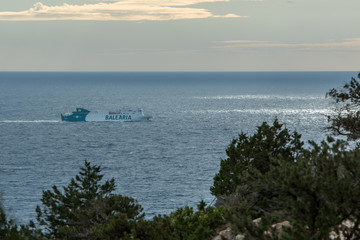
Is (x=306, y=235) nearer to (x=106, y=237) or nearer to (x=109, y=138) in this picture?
(x=106, y=237)

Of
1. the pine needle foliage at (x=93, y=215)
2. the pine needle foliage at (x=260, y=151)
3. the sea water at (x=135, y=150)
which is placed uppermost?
the pine needle foliage at (x=260, y=151)

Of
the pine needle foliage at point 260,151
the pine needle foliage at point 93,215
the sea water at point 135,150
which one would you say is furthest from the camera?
the sea water at point 135,150

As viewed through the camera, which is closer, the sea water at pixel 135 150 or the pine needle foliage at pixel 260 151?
the pine needle foliage at pixel 260 151

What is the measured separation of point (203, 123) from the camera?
140125 mm

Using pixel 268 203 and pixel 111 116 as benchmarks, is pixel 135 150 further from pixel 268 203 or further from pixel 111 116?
pixel 268 203

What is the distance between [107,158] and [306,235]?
80151 mm

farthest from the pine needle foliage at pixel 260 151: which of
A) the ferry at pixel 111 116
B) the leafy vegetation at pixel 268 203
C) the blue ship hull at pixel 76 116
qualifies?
the blue ship hull at pixel 76 116

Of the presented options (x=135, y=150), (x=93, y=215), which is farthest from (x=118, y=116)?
(x=93, y=215)

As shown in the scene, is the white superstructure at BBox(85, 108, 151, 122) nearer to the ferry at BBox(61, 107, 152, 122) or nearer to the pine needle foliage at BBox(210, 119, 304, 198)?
the ferry at BBox(61, 107, 152, 122)

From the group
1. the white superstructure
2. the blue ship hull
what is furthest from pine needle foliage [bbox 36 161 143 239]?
the white superstructure

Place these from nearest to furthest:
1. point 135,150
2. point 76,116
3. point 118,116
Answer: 1. point 135,150
2. point 76,116
3. point 118,116

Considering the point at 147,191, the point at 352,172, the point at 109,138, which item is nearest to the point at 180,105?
the point at 109,138

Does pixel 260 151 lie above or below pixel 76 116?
above

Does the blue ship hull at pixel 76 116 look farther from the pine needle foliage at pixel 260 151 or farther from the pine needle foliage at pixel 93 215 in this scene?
the pine needle foliage at pixel 260 151
